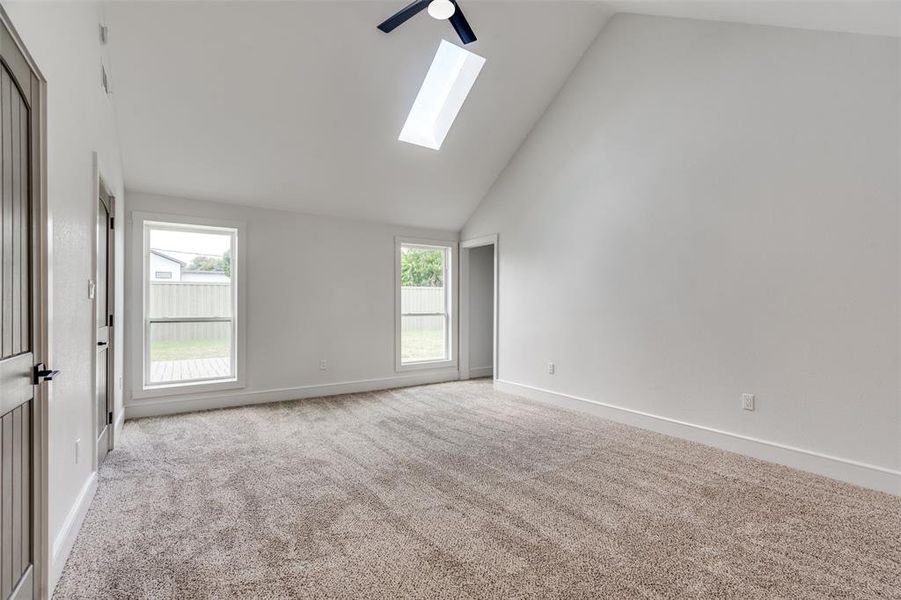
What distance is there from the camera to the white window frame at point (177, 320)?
4309 millimetres

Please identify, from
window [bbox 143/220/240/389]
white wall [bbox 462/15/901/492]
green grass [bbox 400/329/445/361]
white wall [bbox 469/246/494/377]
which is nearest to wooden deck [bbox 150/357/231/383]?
window [bbox 143/220/240/389]

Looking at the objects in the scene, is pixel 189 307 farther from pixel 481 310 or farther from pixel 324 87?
pixel 481 310

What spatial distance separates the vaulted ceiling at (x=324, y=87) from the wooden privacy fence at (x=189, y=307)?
99 cm

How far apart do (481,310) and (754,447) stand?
13.4ft

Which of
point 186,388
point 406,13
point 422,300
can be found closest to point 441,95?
point 406,13

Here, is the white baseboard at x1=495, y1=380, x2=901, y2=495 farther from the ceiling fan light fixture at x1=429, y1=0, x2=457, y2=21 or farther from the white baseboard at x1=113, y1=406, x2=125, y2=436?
the white baseboard at x1=113, y1=406, x2=125, y2=436

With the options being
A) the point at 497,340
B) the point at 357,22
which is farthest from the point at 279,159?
the point at 497,340

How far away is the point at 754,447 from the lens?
325cm

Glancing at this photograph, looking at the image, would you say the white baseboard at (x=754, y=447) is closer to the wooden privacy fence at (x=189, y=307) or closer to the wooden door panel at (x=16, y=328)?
the wooden privacy fence at (x=189, y=307)

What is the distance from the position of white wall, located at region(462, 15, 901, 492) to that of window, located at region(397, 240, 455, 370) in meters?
1.80

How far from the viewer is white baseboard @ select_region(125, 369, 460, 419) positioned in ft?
14.3

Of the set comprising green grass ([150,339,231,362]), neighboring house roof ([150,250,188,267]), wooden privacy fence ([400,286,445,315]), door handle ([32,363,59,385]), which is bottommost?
green grass ([150,339,231,362])

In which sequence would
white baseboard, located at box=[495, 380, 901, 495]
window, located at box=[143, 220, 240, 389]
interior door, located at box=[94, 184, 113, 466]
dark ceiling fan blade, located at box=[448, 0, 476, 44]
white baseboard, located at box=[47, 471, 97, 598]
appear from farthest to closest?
1. window, located at box=[143, 220, 240, 389]
2. interior door, located at box=[94, 184, 113, 466]
3. dark ceiling fan blade, located at box=[448, 0, 476, 44]
4. white baseboard, located at box=[495, 380, 901, 495]
5. white baseboard, located at box=[47, 471, 97, 598]

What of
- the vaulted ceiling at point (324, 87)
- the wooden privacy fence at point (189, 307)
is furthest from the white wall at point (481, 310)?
the wooden privacy fence at point (189, 307)
